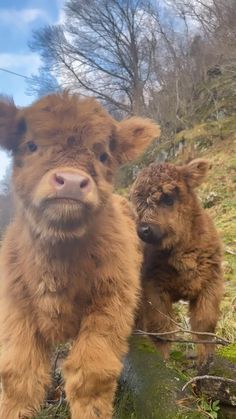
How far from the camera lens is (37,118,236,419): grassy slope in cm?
500

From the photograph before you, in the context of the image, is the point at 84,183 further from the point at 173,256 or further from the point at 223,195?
the point at 223,195

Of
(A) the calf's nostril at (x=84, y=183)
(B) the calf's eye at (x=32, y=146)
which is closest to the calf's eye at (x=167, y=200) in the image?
(B) the calf's eye at (x=32, y=146)

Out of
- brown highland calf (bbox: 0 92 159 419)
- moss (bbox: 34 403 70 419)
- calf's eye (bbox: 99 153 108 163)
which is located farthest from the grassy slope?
calf's eye (bbox: 99 153 108 163)

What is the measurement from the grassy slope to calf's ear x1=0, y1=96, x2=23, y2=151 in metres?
1.64

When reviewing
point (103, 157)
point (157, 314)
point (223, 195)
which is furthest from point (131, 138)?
point (223, 195)

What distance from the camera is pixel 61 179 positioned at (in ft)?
7.93

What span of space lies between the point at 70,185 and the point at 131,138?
108 centimetres

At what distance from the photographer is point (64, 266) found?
110 inches

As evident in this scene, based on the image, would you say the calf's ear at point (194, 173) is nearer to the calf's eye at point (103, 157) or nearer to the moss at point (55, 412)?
the calf's eye at point (103, 157)

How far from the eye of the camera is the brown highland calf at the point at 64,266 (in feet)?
8.38

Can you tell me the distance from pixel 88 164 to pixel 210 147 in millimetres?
14384

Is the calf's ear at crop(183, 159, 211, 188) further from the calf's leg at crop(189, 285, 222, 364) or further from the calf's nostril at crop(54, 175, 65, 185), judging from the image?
the calf's nostril at crop(54, 175, 65, 185)

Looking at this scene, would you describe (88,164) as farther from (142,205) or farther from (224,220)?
(224,220)

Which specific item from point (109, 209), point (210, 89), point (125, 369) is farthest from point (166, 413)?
point (210, 89)
